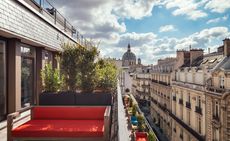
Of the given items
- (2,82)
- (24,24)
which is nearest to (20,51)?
(24,24)

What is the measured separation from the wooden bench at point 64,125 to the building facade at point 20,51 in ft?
6.95

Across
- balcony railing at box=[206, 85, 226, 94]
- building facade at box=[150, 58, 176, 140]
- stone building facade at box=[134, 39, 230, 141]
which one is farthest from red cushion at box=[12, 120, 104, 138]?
building facade at box=[150, 58, 176, 140]

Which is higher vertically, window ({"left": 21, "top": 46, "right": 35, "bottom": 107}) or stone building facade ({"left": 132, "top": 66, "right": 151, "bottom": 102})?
window ({"left": 21, "top": 46, "right": 35, "bottom": 107})

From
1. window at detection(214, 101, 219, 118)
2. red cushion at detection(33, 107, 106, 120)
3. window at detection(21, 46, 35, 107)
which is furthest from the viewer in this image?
window at detection(214, 101, 219, 118)

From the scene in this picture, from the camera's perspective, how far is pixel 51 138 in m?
5.47

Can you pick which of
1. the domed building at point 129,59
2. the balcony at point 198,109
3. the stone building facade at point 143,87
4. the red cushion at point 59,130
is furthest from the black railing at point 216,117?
the domed building at point 129,59

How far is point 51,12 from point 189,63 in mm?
22359

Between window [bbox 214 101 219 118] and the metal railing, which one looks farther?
window [bbox 214 101 219 118]

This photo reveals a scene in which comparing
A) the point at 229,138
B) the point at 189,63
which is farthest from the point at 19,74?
the point at 189,63

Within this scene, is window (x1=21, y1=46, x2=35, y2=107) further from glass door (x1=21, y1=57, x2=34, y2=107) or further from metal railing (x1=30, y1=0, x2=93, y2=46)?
metal railing (x1=30, y1=0, x2=93, y2=46)

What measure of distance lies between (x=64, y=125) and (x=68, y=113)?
773 mm

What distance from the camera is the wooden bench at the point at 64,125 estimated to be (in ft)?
17.7

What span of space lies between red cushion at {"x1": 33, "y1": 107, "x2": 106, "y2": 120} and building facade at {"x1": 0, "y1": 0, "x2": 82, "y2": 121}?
6.97 feet

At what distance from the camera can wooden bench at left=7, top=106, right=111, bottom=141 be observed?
5.40 metres
